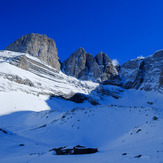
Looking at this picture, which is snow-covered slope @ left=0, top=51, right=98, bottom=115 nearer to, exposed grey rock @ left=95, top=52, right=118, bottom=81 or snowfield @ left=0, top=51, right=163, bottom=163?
snowfield @ left=0, top=51, right=163, bottom=163

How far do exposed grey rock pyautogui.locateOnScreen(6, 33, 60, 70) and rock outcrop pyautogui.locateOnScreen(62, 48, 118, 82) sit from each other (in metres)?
14.3

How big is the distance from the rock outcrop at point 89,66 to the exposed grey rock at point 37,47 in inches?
563

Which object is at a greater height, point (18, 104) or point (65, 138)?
point (18, 104)

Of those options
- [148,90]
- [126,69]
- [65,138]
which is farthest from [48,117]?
[126,69]

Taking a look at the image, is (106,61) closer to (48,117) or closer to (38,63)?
(38,63)

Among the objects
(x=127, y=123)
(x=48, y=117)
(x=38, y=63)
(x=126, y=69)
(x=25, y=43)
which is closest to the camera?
(x=127, y=123)

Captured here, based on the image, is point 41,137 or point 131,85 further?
point 131,85

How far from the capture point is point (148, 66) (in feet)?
333

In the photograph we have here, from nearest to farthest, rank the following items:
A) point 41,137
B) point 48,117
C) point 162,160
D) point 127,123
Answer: point 162,160 → point 41,137 → point 127,123 → point 48,117

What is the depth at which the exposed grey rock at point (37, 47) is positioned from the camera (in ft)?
335

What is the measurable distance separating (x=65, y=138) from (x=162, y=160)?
35.9 feet

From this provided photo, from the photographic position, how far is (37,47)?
348 feet

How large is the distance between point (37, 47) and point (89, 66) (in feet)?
137

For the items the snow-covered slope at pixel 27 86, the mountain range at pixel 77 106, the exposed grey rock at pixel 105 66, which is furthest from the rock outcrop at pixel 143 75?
the snow-covered slope at pixel 27 86
